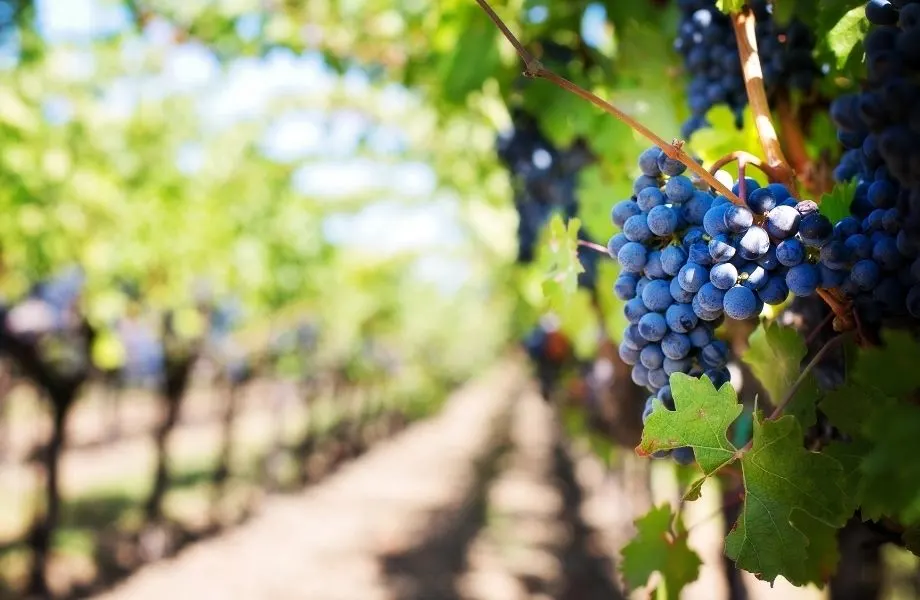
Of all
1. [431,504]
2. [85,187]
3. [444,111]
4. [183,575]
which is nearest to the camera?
[444,111]

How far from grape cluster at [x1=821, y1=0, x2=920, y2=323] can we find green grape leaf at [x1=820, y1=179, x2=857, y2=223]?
0.5 inches

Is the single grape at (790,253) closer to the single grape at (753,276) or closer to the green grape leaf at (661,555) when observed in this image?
the single grape at (753,276)

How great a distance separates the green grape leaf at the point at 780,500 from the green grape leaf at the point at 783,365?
117 mm

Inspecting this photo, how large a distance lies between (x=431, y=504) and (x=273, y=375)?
12.5ft

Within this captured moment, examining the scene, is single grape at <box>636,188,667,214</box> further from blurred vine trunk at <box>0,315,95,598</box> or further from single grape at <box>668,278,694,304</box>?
blurred vine trunk at <box>0,315,95,598</box>

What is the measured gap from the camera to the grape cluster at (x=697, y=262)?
98 cm

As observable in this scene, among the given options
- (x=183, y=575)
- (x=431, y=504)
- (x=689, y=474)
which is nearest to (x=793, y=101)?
(x=689, y=474)

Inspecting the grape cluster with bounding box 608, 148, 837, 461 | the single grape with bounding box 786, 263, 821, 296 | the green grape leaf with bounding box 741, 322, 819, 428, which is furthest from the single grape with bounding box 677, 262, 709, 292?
the green grape leaf with bounding box 741, 322, 819, 428

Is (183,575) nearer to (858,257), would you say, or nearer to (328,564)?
(328,564)

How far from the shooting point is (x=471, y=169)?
16.0ft

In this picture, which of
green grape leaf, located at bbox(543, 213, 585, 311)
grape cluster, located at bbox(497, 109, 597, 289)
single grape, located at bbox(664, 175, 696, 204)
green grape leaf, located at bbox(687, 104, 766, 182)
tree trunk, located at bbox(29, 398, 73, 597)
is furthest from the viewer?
tree trunk, located at bbox(29, 398, 73, 597)

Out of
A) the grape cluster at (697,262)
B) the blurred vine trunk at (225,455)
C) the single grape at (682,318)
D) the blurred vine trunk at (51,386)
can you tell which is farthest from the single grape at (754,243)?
the blurred vine trunk at (225,455)

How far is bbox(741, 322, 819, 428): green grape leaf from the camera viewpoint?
3.61 feet

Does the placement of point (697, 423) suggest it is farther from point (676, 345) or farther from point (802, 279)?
point (802, 279)
